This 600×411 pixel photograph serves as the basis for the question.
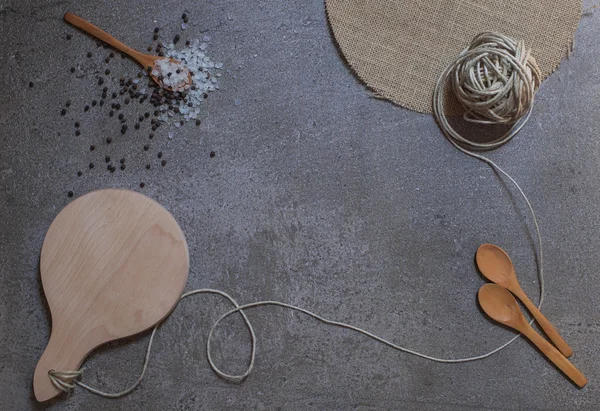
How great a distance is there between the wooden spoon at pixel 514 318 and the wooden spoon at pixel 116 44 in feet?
2.61

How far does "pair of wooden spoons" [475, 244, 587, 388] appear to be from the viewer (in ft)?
4.14

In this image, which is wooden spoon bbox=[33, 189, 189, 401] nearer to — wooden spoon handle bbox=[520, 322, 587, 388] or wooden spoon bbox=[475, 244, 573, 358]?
wooden spoon bbox=[475, 244, 573, 358]

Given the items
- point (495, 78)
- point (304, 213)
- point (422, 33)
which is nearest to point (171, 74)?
point (304, 213)

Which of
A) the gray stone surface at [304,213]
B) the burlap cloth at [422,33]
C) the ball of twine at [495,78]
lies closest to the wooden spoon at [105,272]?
the gray stone surface at [304,213]

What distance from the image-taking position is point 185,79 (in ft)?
4.27

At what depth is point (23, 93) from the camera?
1312 millimetres

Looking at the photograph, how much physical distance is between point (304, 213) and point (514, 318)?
1.64 ft

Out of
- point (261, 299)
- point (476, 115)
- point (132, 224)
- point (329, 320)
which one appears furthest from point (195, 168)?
point (476, 115)

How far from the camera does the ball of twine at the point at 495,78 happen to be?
1.17m

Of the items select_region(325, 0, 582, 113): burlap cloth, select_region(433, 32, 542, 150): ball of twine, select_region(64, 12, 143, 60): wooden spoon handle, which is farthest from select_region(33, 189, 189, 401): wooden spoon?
select_region(433, 32, 542, 150): ball of twine

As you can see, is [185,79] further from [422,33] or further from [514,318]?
[514,318]

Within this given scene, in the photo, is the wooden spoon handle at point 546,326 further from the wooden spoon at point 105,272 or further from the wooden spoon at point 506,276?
the wooden spoon at point 105,272

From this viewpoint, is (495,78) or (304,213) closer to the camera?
(495,78)

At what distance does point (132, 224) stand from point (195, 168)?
18 centimetres
